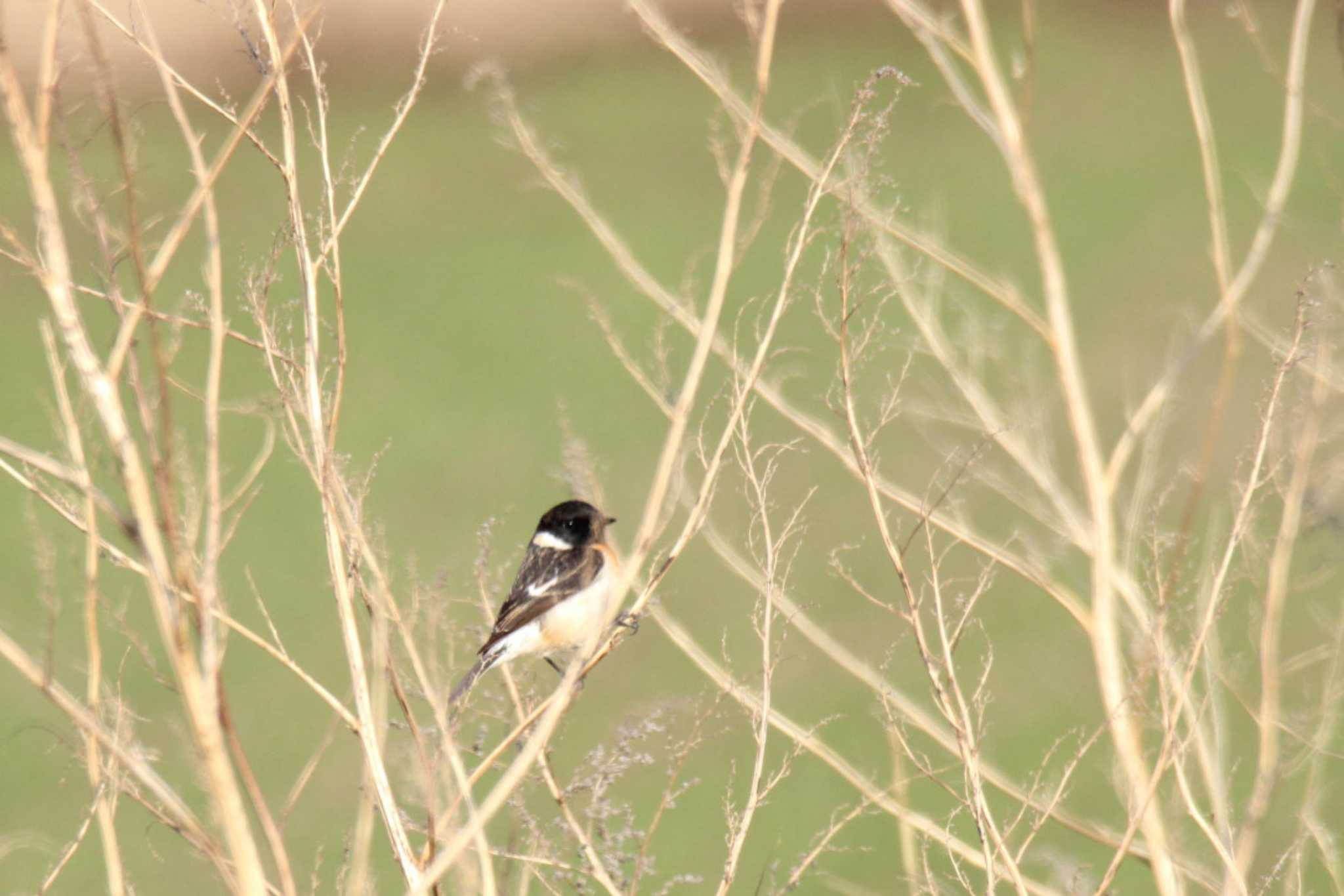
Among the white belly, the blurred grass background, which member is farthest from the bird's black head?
the blurred grass background

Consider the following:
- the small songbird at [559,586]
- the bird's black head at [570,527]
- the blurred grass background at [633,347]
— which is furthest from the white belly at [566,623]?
the blurred grass background at [633,347]

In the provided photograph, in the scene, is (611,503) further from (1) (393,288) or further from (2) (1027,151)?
(2) (1027,151)

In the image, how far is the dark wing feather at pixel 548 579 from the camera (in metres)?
7.53

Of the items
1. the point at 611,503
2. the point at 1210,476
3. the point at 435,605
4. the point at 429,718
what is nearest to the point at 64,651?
the point at 611,503

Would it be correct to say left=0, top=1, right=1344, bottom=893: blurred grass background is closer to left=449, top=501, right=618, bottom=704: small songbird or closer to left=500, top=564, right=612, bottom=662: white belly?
left=449, top=501, right=618, bottom=704: small songbird

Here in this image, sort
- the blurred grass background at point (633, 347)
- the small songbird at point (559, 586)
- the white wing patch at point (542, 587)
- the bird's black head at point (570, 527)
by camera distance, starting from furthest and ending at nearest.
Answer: the blurred grass background at point (633, 347)
the bird's black head at point (570, 527)
the white wing patch at point (542, 587)
the small songbird at point (559, 586)

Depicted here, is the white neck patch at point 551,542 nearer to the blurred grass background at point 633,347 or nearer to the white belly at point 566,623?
the white belly at point 566,623

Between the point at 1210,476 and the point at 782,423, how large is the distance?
17.0 ft

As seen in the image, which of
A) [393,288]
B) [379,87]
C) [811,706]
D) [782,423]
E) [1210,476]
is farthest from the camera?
[379,87]

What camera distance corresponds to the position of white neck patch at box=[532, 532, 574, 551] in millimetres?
8062

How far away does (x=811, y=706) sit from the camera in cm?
1722

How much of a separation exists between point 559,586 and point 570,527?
1.26 ft

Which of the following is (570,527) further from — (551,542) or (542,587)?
(542,587)

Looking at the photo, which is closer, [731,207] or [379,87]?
[731,207]
